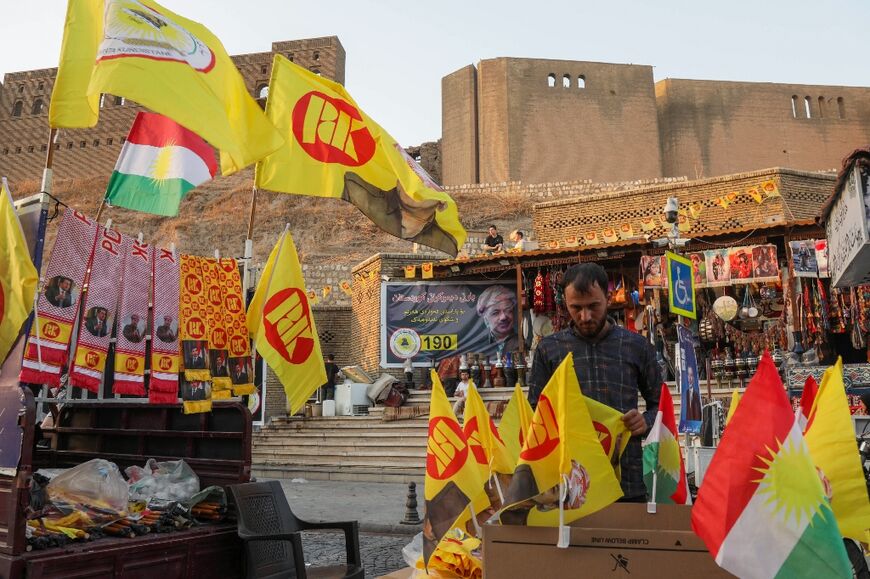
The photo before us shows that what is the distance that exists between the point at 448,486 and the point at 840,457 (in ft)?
4.72

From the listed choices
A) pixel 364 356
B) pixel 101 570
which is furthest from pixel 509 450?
pixel 364 356

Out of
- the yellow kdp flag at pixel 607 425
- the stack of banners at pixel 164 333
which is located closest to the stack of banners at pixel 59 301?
the stack of banners at pixel 164 333

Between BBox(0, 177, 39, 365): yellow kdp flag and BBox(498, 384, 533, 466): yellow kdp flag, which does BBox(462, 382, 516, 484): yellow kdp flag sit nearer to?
BBox(498, 384, 533, 466): yellow kdp flag

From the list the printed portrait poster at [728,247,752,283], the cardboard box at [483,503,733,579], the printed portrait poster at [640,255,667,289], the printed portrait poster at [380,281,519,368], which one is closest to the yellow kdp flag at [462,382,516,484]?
the cardboard box at [483,503,733,579]

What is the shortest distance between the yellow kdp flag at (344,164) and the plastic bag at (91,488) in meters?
2.25

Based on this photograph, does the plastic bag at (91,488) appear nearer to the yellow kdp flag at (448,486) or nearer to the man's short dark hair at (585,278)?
the yellow kdp flag at (448,486)

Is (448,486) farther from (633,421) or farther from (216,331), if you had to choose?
(216,331)

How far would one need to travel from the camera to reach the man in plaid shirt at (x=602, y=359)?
3068mm

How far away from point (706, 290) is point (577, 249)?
278 cm

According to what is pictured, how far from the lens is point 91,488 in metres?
4.07

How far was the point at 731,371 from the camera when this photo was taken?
13109mm

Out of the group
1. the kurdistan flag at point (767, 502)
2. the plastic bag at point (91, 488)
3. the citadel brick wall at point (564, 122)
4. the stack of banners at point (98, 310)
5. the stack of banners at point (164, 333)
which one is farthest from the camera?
the citadel brick wall at point (564, 122)

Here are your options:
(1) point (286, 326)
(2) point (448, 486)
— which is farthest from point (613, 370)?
(1) point (286, 326)

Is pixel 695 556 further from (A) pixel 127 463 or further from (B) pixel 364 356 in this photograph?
(B) pixel 364 356
